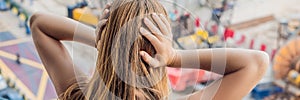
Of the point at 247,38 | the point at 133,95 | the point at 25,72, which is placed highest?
the point at 133,95

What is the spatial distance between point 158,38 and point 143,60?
0.08 feet

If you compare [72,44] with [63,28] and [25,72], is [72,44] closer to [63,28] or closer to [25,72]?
[63,28]

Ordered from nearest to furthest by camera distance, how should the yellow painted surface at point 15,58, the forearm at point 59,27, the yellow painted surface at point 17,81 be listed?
1. the forearm at point 59,27
2. the yellow painted surface at point 17,81
3. the yellow painted surface at point 15,58

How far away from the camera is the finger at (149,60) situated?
0.34m

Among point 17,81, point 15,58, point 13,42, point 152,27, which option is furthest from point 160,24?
point 13,42

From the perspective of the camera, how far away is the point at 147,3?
35 centimetres

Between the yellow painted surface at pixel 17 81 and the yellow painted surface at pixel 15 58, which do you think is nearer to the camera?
the yellow painted surface at pixel 17 81

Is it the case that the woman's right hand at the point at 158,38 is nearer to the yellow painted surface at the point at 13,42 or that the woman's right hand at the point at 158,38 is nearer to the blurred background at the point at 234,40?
the blurred background at the point at 234,40

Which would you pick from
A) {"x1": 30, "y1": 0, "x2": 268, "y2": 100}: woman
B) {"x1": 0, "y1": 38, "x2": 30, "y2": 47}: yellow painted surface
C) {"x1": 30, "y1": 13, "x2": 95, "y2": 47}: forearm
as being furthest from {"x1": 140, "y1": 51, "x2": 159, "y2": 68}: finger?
{"x1": 0, "y1": 38, "x2": 30, "y2": 47}: yellow painted surface

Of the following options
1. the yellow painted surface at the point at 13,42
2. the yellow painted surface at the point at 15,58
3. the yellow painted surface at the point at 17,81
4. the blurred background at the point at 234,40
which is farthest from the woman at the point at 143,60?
the yellow painted surface at the point at 13,42

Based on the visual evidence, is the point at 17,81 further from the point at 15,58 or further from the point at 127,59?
the point at 127,59

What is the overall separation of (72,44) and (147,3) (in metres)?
0.17

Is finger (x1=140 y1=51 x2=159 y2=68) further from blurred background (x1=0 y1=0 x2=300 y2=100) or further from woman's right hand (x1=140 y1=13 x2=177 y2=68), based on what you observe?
blurred background (x1=0 y1=0 x2=300 y2=100)

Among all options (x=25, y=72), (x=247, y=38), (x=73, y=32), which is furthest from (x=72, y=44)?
(x=247, y=38)
